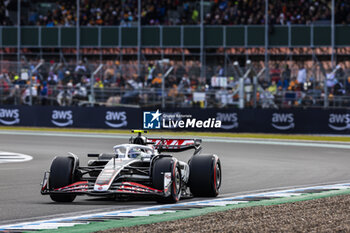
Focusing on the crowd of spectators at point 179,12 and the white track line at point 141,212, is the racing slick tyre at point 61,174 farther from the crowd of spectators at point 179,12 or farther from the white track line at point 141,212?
the crowd of spectators at point 179,12

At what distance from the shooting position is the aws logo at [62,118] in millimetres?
31891

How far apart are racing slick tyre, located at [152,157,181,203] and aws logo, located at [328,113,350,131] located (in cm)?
1849

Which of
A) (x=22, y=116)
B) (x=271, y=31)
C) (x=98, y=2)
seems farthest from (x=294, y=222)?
(x=98, y=2)

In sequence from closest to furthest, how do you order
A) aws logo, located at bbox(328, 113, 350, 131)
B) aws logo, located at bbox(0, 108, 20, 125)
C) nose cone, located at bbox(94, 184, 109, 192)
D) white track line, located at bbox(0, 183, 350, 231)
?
white track line, located at bbox(0, 183, 350, 231) < nose cone, located at bbox(94, 184, 109, 192) < aws logo, located at bbox(328, 113, 350, 131) < aws logo, located at bbox(0, 108, 20, 125)

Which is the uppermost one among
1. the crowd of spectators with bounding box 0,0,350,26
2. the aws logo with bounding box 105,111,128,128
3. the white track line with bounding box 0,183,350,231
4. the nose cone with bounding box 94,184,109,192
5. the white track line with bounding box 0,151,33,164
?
the crowd of spectators with bounding box 0,0,350,26

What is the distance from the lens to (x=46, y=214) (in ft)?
31.3

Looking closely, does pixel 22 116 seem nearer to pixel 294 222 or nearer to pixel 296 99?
pixel 296 99

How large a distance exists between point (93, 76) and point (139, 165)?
19.8 metres

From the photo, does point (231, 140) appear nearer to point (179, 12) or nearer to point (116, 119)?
point (116, 119)

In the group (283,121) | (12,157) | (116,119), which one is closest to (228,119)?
(283,121)

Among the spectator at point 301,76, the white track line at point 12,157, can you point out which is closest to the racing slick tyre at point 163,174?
the white track line at point 12,157

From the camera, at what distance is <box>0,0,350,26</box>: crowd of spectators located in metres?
39.3

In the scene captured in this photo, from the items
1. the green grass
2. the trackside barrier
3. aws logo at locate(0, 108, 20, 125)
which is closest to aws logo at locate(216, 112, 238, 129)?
the trackside barrier

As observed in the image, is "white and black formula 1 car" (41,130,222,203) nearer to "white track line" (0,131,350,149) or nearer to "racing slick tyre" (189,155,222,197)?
"racing slick tyre" (189,155,222,197)
